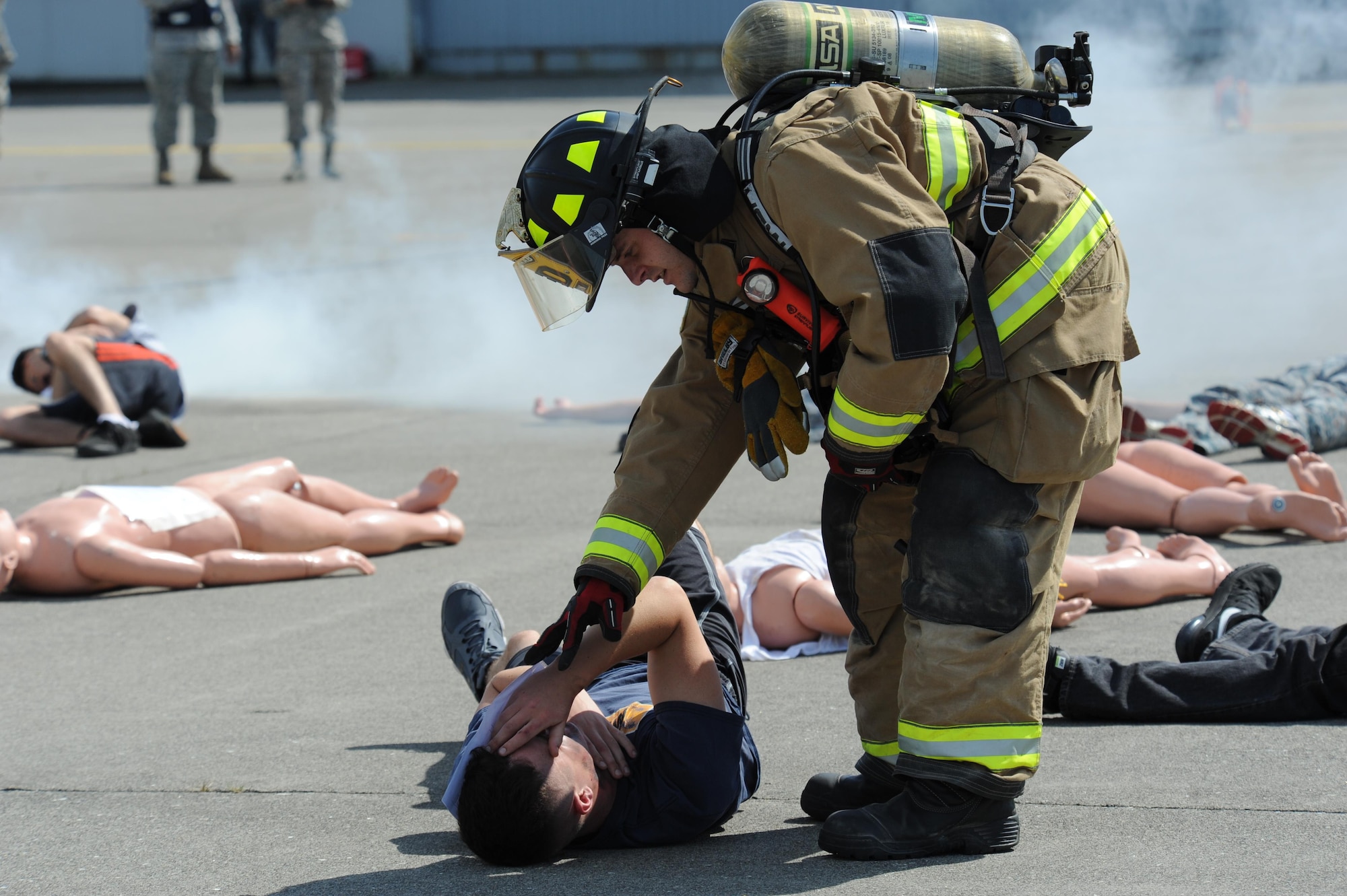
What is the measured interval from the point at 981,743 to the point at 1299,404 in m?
3.75

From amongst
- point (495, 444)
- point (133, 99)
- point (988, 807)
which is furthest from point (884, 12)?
point (133, 99)

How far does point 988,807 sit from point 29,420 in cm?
538

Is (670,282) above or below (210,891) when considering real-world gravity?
above

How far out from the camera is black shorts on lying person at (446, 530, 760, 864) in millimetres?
2461

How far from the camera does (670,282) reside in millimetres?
2693

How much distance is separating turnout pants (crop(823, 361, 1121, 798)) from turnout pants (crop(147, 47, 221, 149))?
11469 millimetres

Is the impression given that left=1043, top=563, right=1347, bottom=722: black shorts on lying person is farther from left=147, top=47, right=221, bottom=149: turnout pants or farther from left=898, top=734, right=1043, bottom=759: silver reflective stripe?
left=147, top=47, right=221, bottom=149: turnout pants

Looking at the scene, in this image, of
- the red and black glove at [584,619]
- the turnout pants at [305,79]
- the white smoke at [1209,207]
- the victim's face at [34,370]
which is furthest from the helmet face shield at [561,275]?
the turnout pants at [305,79]

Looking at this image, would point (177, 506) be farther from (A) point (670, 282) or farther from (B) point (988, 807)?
(B) point (988, 807)


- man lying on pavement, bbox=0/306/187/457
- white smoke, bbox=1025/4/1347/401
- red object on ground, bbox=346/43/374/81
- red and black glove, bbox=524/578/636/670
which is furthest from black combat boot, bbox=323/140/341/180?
red and black glove, bbox=524/578/636/670

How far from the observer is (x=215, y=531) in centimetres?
461

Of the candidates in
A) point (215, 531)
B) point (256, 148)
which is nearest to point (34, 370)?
point (215, 531)

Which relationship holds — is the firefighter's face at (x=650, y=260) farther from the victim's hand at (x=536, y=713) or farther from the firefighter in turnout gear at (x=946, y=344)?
the victim's hand at (x=536, y=713)

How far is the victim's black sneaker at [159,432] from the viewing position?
21.3 ft
